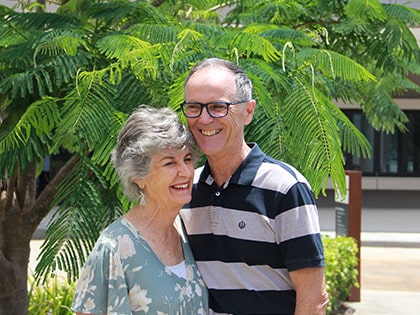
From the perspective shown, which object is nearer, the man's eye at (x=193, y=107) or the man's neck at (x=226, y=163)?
the man's eye at (x=193, y=107)

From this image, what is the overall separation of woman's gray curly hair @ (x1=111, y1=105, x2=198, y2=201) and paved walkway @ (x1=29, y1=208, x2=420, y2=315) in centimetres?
699

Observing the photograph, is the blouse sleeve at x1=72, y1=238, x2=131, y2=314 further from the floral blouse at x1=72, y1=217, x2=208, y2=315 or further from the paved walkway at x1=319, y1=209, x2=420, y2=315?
the paved walkway at x1=319, y1=209, x2=420, y2=315

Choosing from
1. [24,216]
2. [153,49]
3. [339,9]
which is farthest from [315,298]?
[24,216]

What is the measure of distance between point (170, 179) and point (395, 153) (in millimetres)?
22579

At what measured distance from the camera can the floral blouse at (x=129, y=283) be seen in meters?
2.33

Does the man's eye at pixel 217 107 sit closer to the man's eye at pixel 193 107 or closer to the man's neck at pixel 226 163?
the man's eye at pixel 193 107

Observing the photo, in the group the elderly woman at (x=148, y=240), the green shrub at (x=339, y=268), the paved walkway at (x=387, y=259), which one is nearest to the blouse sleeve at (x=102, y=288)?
the elderly woman at (x=148, y=240)

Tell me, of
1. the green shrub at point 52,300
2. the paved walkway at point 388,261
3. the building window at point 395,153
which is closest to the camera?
the green shrub at point 52,300

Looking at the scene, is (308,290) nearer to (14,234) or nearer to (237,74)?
(237,74)

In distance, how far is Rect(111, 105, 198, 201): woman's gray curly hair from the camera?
7.91 feet

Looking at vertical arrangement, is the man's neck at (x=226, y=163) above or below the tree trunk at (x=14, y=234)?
above

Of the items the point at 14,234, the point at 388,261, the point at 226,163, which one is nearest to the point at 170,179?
the point at 226,163

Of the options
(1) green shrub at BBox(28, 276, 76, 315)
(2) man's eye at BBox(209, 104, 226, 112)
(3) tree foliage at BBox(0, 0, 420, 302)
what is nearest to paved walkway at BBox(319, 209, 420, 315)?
(1) green shrub at BBox(28, 276, 76, 315)

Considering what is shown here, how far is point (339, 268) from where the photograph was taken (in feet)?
27.9
